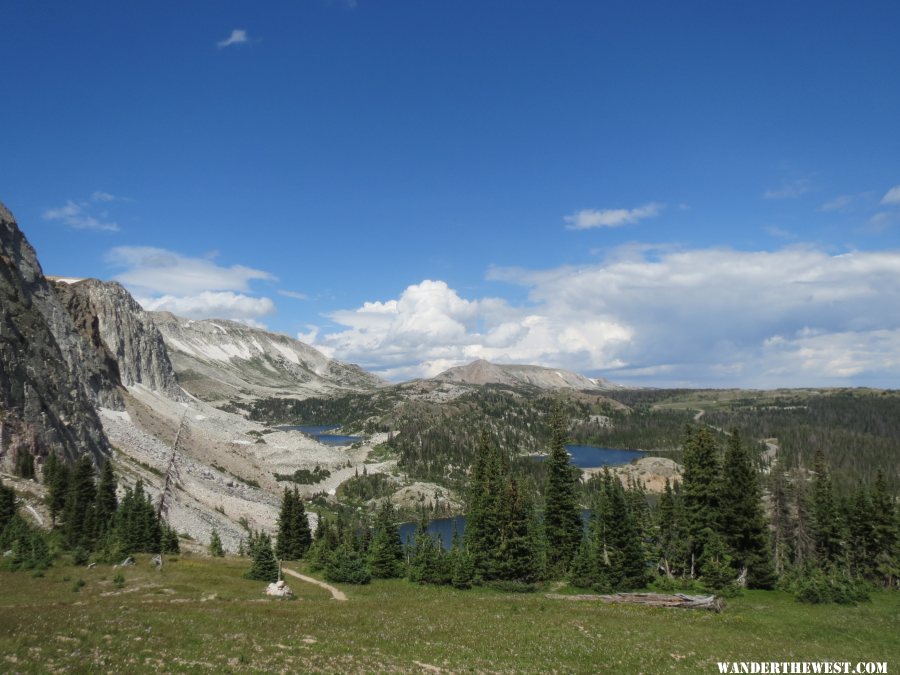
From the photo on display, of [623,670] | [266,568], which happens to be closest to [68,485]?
[266,568]

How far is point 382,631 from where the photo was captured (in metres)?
26.3

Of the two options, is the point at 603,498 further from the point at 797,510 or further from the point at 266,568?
the point at 797,510

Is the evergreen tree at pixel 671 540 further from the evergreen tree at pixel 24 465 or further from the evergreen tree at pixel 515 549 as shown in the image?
the evergreen tree at pixel 24 465

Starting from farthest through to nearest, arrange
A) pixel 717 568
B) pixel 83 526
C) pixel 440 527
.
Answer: pixel 440 527
pixel 83 526
pixel 717 568

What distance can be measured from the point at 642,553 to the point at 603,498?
6.45m

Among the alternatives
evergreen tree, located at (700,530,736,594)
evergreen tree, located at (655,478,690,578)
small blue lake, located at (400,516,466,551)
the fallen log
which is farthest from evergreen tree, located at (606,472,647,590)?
small blue lake, located at (400,516,466,551)

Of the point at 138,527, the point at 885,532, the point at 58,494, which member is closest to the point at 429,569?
the point at 138,527

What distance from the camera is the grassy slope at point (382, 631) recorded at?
62.8 feet

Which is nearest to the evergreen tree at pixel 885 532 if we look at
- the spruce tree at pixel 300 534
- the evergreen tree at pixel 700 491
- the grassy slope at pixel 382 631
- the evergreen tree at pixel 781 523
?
the evergreen tree at pixel 781 523

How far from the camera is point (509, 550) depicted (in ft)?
166

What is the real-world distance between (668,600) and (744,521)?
18.5m

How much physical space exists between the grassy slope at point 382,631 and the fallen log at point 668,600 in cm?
151

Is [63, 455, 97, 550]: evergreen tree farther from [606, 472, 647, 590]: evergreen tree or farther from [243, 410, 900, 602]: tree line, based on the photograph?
[606, 472, 647, 590]: evergreen tree

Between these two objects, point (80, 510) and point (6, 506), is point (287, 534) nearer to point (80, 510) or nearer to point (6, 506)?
point (80, 510)
